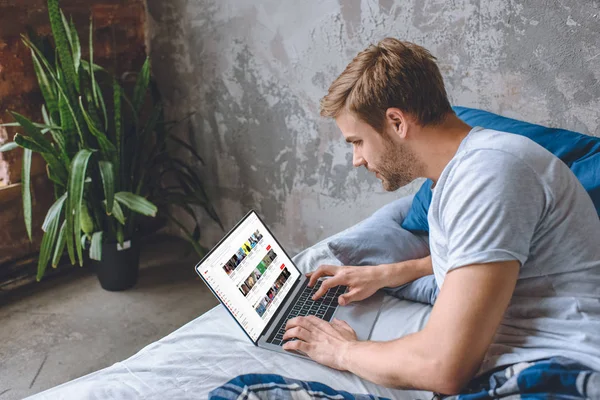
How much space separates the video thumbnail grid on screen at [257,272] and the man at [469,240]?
175 mm

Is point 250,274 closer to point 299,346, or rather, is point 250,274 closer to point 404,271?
point 299,346

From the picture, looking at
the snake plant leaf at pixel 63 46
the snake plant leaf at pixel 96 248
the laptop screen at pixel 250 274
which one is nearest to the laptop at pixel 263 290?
the laptop screen at pixel 250 274

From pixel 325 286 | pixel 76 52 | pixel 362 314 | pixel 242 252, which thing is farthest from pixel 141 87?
pixel 362 314

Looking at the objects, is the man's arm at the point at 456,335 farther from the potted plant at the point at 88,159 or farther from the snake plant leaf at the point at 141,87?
the snake plant leaf at the point at 141,87

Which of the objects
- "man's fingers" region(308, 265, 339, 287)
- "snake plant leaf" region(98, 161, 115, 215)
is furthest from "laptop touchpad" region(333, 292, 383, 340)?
"snake plant leaf" region(98, 161, 115, 215)

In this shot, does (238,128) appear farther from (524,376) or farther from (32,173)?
(524,376)

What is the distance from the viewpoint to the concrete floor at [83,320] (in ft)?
7.31

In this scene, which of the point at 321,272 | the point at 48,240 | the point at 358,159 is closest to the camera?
the point at 358,159

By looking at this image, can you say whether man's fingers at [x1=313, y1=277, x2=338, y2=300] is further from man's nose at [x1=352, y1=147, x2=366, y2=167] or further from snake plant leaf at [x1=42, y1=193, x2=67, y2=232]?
snake plant leaf at [x1=42, y1=193, x2=67, y2=232]

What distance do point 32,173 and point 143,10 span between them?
3.48 ft

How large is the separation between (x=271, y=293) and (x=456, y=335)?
605mm

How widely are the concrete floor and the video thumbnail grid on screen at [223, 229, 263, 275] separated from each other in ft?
3.63

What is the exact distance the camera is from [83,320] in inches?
101

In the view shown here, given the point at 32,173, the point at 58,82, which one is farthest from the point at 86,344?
the point at 58,82
